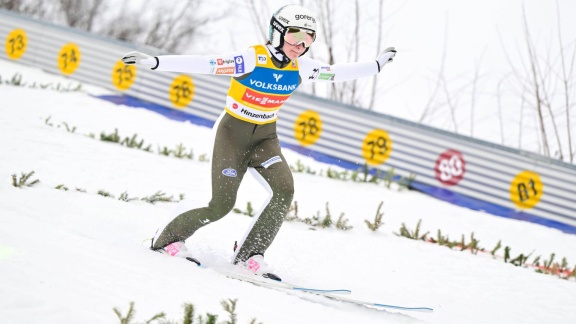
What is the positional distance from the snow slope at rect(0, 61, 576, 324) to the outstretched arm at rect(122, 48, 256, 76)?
984mm


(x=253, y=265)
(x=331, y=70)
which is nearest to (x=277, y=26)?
(x=331, y=70)

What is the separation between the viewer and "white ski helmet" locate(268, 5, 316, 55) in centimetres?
438

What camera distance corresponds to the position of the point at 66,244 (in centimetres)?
364

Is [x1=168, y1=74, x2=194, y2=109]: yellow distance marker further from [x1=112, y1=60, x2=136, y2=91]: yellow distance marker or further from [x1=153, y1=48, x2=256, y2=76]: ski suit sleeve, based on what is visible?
[x1=153, y1=48, x2=256, y2=76]: ski suit sleeve

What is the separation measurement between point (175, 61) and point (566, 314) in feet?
11.1

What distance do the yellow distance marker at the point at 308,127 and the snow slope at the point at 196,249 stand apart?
1.01 meters

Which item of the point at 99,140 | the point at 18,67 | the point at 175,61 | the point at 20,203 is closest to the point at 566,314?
the point at 175,61

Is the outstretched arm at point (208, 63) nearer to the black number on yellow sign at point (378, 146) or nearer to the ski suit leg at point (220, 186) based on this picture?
the ski suit leg at point (220, 186)

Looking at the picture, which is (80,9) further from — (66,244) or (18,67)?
(66,244)

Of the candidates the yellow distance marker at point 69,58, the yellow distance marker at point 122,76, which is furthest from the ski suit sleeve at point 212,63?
the yellow distance marker at point 69,58

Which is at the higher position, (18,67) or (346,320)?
(18,67)

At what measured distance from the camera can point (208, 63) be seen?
4.31m

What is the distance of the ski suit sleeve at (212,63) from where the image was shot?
420cm

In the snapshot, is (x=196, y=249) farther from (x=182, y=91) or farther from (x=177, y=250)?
(x=182, y=91)
